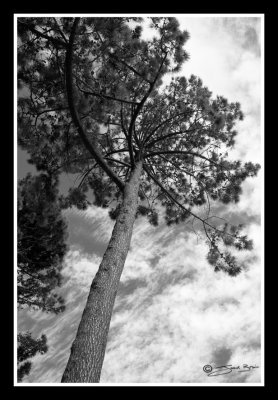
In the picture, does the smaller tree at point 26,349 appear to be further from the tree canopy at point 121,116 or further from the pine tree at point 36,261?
the tree canopy at point 121,116

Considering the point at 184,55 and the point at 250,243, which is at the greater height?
the point at 184,55

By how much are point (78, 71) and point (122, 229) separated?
10.8ft

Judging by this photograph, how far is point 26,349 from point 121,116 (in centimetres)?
691

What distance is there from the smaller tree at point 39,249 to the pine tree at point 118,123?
85 centimetres

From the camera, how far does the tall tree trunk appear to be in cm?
274

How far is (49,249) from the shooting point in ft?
29.3

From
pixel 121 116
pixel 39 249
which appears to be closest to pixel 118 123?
pixel 121 116

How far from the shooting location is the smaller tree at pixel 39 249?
7.76 meters

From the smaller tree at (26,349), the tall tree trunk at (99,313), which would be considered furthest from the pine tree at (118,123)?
the smaller tree at (26,349)

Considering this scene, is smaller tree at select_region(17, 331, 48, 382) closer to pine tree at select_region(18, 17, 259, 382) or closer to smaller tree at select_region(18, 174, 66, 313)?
smaller tree at select_region(18, 174, 66, 313)

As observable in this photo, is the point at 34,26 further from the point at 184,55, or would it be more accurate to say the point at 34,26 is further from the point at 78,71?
the point at 184,55

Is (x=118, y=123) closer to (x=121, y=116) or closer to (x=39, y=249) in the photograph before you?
(x=121, y=116)

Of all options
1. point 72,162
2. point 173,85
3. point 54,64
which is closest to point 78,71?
point 54,64

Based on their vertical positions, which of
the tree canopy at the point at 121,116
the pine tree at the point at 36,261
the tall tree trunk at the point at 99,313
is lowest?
the tall tree trunk at the point at 99,313
